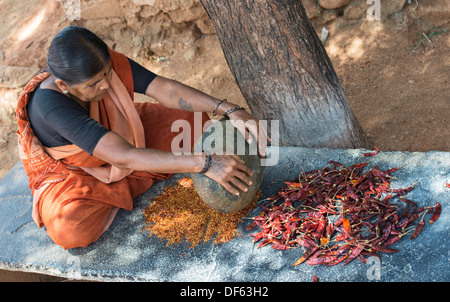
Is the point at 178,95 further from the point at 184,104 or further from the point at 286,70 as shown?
the point at 286,70

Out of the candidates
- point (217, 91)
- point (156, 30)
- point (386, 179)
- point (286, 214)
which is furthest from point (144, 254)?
point (156, 30)

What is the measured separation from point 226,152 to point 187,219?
705 mm

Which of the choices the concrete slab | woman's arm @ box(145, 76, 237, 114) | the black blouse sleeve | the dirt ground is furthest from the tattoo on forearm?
the dirt ground

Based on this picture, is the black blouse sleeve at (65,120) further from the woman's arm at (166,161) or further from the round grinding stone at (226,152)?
the round grinding stone at (226,152)

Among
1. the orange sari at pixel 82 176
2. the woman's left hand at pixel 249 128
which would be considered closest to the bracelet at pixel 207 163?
the woman's left hand at pixel 249 128

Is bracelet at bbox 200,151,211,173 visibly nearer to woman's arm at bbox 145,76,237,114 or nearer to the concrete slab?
the concrete slab

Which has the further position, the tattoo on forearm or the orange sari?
the tattoo on forearm

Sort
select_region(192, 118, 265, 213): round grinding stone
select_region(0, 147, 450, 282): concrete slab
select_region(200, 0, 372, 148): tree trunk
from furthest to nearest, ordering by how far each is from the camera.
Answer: select_region(200, 0, 372, 148): tree trunk → select_region(192, 118, 265, 213): round grinding stone → select_region(0, 147, 450, 282): concrete slab

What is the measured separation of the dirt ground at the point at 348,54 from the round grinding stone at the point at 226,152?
2.08m

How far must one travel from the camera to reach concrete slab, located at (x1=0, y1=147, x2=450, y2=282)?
2699 millimetres

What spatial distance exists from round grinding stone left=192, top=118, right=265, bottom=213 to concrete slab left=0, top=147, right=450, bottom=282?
0.23m

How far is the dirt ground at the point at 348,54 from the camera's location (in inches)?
193

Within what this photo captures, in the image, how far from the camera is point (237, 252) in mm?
3121

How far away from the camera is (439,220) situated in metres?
2.81
